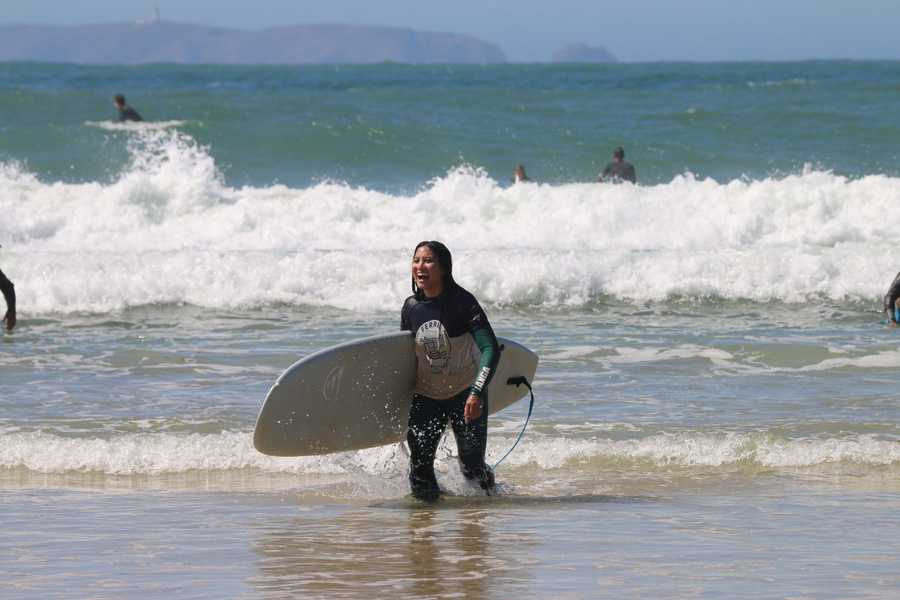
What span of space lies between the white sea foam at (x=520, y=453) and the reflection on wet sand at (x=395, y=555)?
53.6 inches

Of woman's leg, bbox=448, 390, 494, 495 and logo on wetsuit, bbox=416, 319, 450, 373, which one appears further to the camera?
woman's leg, bbox=448, 390, 494, 495

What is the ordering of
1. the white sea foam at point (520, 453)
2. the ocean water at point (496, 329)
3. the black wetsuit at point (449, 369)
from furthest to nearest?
the white sea foam at point (520, 453)
the black wetsuit at point (449, 369)
the ocean water at point (496, 329)

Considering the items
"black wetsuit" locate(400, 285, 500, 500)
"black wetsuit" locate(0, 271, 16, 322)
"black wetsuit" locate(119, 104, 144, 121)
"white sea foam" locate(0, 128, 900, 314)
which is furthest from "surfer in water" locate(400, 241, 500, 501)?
"black wetsuit" locate(119, 104, 144, 121)

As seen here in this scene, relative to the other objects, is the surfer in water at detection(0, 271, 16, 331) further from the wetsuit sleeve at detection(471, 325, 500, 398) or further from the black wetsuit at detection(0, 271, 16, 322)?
the wetsuit sleeve at detection(471, 325, 500, 398)

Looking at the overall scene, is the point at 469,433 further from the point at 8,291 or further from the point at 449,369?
the point at 8,291

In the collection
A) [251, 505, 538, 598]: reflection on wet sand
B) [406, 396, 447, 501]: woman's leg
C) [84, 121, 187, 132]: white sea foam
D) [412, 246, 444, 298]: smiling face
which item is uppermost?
[84, 121, 187, 132]: white sea foam

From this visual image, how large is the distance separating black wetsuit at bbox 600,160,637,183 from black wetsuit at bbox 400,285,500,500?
45.5ft

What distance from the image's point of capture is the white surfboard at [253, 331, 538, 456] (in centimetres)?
610

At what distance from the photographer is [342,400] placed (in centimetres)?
624

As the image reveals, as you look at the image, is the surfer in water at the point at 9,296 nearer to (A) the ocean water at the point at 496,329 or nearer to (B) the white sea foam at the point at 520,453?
(A) the ocean water at the point at 496,329

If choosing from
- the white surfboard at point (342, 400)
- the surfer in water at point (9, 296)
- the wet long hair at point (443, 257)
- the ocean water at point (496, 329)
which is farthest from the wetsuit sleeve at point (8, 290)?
the wet long hair at point (443, 257)

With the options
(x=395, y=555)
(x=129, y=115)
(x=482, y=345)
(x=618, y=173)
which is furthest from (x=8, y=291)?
(x=129, y=115)

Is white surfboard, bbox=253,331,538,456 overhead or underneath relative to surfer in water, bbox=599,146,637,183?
underneath

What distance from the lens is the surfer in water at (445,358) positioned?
5781 mm
